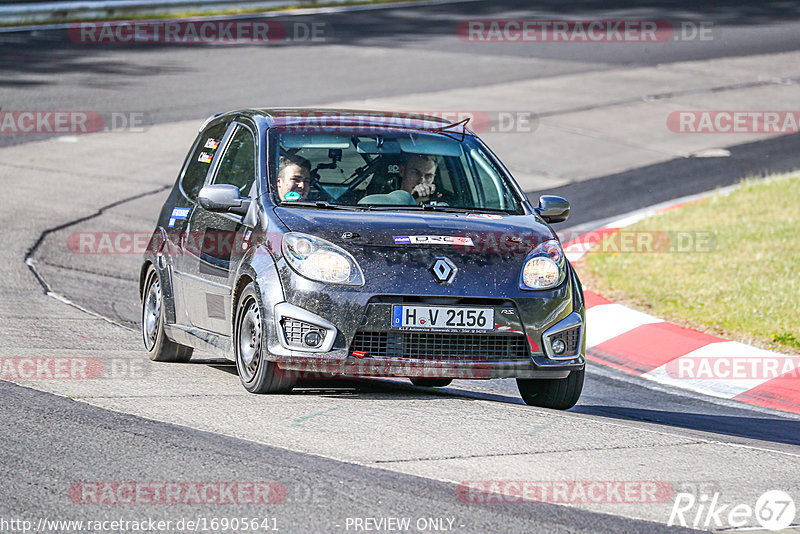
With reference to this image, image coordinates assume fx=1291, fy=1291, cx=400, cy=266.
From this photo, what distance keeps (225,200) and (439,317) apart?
59.1 inches

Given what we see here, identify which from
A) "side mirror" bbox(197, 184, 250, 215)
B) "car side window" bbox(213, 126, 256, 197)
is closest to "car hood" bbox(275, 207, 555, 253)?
"side mirror" bbox(197, 184, 250, 215)

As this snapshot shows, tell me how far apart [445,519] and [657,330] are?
5.90 meters

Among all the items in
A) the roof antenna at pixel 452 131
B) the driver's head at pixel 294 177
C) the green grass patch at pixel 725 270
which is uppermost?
the roof antenna at pixel 452 131

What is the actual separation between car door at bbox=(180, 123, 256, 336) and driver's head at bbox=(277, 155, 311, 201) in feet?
0.61

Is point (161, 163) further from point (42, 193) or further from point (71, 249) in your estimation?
point (71, 249)

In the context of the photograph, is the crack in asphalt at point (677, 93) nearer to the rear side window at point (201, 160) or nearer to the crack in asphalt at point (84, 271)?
the crack in asphalt at point (84, 271)

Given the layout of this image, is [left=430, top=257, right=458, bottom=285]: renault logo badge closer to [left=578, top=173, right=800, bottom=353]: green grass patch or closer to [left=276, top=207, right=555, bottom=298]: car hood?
[left=276, top=207, right=555, bottom=298]: car hood

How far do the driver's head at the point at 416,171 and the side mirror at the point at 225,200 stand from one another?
97 centimetres

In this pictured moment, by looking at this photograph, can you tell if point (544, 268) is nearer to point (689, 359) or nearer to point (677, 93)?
point (689, 359)

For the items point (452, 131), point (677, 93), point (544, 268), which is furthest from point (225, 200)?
point (677, 93)

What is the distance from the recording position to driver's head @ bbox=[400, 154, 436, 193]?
7719mm

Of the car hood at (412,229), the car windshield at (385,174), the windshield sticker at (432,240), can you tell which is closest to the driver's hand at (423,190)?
the car windshield at (385,174)

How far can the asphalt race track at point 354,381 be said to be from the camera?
5246 millimetres

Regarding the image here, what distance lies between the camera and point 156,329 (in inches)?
336
